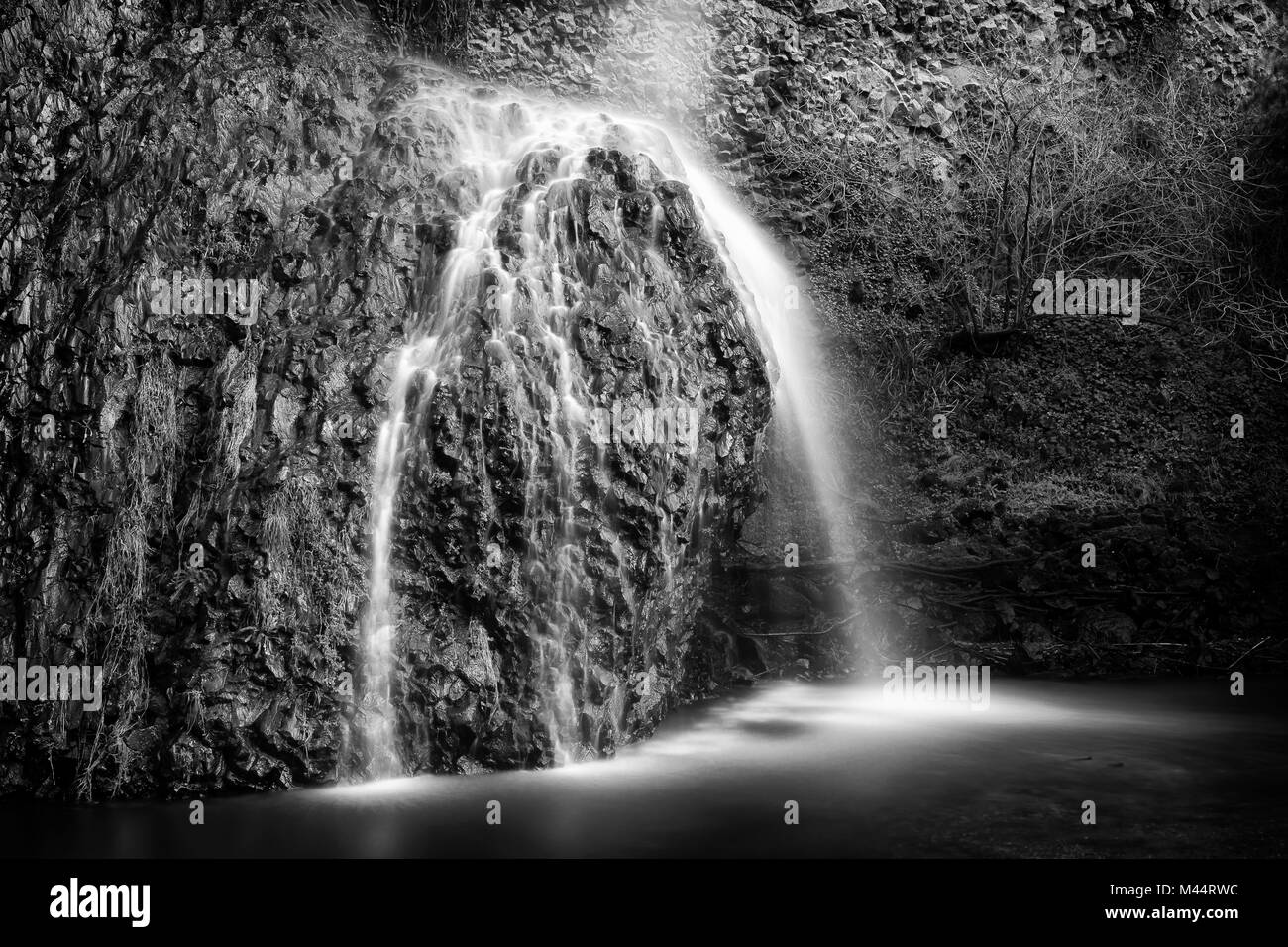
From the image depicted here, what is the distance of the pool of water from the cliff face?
44 centimetres

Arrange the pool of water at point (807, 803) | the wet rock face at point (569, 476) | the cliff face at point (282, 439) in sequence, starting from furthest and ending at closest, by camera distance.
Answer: the wet rock face at point (569, 476), the cliff face at point (282, 439), the pool of water at point (807, 803)

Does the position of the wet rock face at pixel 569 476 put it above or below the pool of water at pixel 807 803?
Answer: above

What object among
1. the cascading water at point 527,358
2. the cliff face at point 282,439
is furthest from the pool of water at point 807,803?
the cascading water at point 527,358

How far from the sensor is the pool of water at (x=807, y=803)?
5.68 metres

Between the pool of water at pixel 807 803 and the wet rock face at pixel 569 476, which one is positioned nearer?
the pool of water at pixel 807 803

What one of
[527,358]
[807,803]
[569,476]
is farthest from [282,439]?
[807,803]

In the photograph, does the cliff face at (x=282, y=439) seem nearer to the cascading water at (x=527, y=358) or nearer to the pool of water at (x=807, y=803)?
the cascading water at (x=527, y=358)

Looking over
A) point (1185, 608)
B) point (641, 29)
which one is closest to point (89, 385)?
point (641, 29)

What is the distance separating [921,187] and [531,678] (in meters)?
8.88

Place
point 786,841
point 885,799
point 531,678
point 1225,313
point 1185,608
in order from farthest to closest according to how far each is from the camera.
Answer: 1. point 1225,313
2. point 1185,608
3. point 531,678
4. point 885,799
5. point 786,841

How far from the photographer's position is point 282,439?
7.10m

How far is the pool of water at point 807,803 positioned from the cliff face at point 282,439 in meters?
0.44
